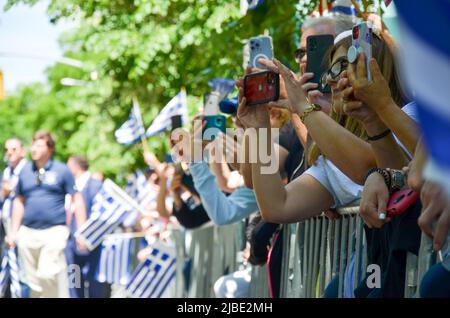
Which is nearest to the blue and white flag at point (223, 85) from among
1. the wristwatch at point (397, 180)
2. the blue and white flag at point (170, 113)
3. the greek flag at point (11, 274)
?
the blue and white flag at point (170, 113)

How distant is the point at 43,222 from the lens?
45.3ft

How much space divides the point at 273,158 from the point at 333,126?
74cm

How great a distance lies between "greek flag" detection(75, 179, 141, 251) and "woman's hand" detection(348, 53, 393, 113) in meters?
9.96

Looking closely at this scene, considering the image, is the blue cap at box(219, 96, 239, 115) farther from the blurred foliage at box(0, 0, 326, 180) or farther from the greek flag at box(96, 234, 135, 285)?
the greek flag at box(96, 234, 135, 285)

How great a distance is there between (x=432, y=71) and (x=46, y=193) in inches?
480

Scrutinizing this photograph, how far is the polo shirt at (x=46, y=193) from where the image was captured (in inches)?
542

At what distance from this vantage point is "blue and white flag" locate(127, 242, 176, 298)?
12562 millimetres

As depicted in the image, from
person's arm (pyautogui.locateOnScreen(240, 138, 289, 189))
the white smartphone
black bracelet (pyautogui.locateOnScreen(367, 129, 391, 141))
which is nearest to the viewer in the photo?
black bracelet (pyautogui.locateOnScreen(367, 129, 391, 141))

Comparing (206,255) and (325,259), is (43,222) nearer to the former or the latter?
(206,255)

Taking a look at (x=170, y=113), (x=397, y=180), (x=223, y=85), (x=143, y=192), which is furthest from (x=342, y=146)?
(x=143, y=192)

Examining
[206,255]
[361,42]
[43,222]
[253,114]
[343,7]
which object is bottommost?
[206,255]

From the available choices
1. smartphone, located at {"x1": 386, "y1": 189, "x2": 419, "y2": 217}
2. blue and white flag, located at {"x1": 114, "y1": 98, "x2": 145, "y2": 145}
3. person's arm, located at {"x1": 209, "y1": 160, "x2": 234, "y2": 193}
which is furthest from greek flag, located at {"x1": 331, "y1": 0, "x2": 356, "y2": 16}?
blue and white flag, located at {"x1": 114, "y1": 98, "x2": 145, "y2": 145}

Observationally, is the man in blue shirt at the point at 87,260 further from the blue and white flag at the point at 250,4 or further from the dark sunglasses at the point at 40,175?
the blue and white flag at the point at 250,4
